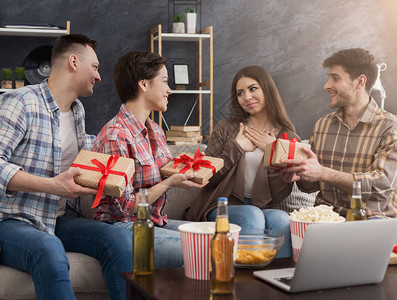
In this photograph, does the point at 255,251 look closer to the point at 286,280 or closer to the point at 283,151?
the point at 286,280

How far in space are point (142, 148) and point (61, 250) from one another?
0.58 meters

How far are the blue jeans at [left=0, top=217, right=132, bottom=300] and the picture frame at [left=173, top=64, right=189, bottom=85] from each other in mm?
2710

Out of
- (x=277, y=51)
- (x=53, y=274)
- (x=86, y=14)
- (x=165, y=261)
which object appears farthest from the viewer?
(x=277, y=51)

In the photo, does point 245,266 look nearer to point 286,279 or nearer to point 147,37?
point 286,279

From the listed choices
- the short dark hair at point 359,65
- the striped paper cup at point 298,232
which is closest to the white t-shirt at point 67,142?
the striped paper cup at point 298,232

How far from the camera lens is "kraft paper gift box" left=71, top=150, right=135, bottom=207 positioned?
1.91 metres

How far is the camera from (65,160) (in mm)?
2221

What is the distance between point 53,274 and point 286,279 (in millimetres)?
830

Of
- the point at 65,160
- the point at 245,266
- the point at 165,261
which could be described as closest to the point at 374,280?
the point at 245,266

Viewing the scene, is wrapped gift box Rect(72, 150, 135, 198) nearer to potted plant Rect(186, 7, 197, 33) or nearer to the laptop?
the laptop

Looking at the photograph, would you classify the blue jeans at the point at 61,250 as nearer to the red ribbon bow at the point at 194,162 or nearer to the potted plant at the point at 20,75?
the red ribbon bow at the point at 194,162

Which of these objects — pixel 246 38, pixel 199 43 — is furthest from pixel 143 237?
pixel 246 38

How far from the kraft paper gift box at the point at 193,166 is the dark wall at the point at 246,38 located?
261cm

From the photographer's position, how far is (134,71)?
2295mm
